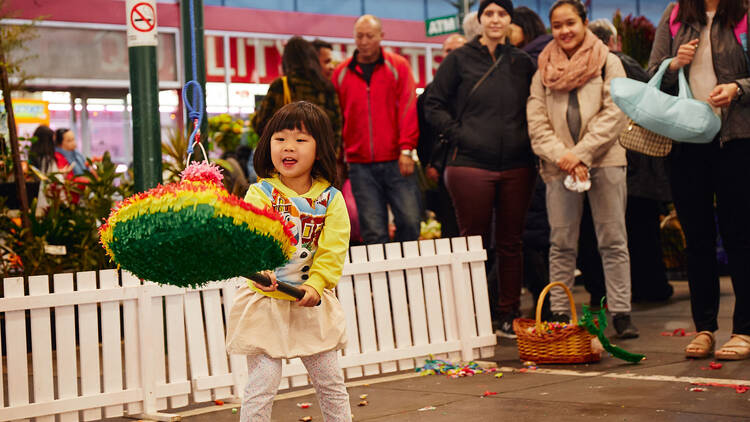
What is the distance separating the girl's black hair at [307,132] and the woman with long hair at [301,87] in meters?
3.30

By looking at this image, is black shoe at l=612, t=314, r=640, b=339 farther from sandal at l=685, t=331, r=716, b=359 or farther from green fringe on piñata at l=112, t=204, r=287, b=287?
green fringe on piñata at l=112, t=204, r=287, b=287

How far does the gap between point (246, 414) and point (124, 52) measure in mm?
16066

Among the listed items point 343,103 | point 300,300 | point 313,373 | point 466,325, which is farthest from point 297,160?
point 343,103

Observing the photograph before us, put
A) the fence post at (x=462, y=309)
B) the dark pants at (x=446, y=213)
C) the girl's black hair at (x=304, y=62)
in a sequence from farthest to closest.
A: the dark pants at (x=446, y=213) < the girl's black hair at (x=304, y=62) < the fence post at (x=462, y=309)

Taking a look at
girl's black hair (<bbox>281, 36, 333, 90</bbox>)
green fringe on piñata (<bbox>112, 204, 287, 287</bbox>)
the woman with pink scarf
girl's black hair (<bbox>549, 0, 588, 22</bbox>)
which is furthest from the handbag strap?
green fringe on piñata (<bbox>112, 204, 287, 287</bbox>)

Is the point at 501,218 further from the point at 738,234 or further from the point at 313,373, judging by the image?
the point at 313,373

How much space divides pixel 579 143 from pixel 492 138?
597mm

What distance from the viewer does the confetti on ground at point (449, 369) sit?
5.59 meters

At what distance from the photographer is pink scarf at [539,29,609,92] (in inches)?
245

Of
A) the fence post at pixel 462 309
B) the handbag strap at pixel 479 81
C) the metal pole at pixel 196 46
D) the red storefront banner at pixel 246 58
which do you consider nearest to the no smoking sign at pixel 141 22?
the metal pole at pixel 196 46

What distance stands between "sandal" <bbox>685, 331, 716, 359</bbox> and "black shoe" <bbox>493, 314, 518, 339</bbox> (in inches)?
55.4

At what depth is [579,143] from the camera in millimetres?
6141

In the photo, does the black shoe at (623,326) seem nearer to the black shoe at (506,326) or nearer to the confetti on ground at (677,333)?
the confetti on ground at (677,333)

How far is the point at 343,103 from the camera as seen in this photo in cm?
733
